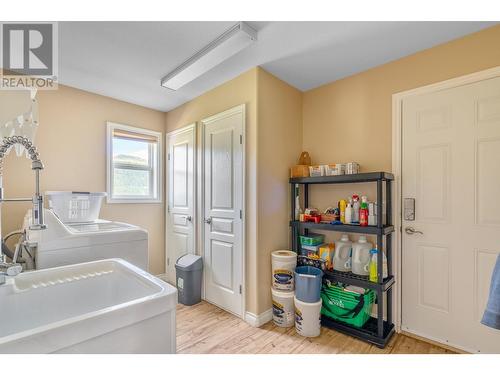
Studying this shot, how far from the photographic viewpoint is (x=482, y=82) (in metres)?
1.76

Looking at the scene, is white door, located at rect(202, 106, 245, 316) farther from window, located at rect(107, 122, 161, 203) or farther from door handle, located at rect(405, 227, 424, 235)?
door handle, located at rect(405, 227, 424, 235)

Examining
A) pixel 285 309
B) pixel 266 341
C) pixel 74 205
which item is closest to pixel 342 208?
pixel 285 309

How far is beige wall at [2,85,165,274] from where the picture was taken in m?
2.37

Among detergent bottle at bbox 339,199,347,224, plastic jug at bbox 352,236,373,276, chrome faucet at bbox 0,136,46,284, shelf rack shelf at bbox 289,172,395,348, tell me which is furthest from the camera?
detergent bottle at bbox 339,199,347,224

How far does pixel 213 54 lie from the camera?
195cm

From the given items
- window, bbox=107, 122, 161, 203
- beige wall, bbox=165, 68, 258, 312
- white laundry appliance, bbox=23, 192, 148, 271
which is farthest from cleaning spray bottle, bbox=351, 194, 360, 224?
window, bbox=107, 122, 161, 203

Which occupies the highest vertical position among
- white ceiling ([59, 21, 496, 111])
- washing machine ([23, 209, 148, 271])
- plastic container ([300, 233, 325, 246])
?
white ceiling ([59, 21, 496, 111])

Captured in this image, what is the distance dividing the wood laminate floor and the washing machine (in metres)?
0.76

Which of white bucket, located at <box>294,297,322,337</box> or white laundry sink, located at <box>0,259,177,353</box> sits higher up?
white laundry sink, located at <box>0,259,177,353</box>

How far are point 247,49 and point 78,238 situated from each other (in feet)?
6.33

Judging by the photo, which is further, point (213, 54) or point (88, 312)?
point (213, 54)

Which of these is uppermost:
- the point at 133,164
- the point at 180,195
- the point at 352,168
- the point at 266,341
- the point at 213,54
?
the point at 213,54

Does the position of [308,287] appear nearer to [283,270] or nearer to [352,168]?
[283,270]

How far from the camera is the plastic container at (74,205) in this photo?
2.08 meters
